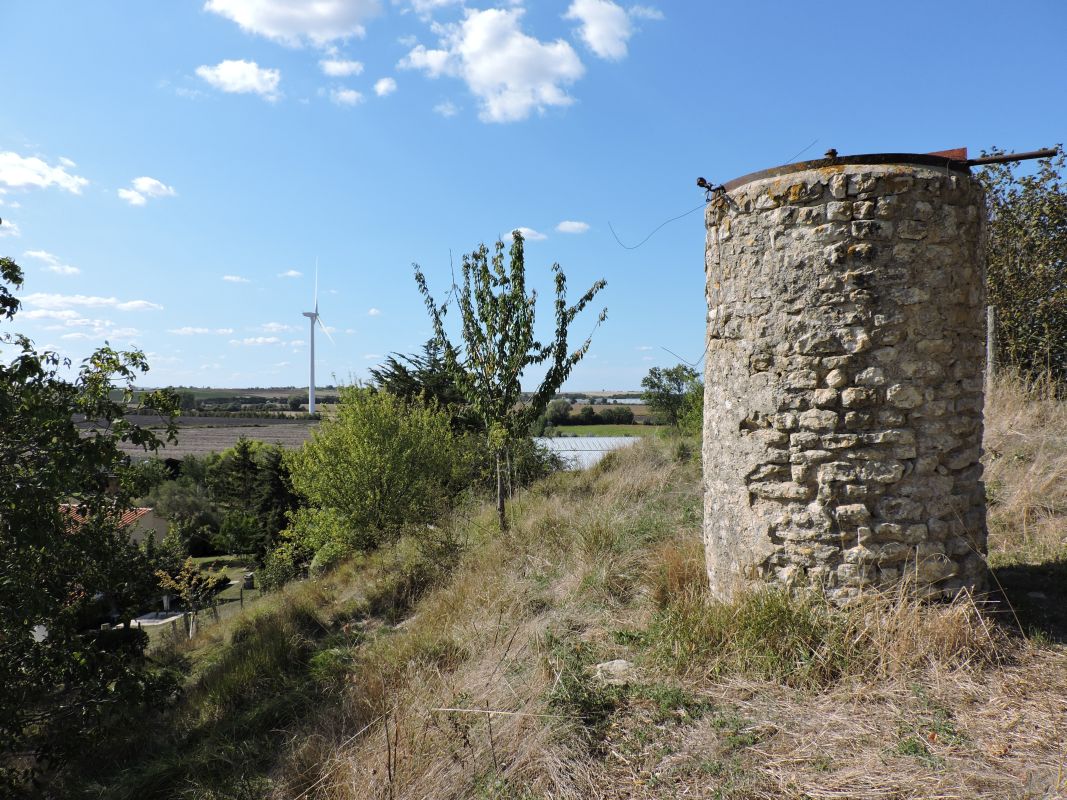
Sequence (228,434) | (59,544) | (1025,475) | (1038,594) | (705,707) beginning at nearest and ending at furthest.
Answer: (705,707) → (1038,594) → (59,544) → (1025,475) → (228,434)

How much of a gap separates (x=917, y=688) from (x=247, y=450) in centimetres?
3248

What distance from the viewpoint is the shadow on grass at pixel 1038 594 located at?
4.33m

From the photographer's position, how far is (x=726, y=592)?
4.71m

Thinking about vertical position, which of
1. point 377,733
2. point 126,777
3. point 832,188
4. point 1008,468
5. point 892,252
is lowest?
point 126,777

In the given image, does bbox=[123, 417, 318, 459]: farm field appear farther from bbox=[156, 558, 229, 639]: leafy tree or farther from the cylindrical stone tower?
the cylindrical stone tower

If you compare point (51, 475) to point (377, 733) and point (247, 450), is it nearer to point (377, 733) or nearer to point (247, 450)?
point (377, 733)

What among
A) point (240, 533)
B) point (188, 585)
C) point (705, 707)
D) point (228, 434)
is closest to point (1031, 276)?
point (705, 707)

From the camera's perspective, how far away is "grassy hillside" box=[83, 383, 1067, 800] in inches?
126

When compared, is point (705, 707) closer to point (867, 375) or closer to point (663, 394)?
point (867, 375)

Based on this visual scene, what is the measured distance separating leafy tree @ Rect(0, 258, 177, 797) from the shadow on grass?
25.4 ft

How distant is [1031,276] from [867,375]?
9803mm

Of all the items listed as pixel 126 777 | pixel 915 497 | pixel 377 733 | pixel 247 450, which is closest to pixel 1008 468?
pixel 915 497

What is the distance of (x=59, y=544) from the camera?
5.68m

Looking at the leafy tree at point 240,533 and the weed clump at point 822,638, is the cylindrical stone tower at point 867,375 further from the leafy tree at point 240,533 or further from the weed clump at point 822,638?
the leafy tree at point 240,533
